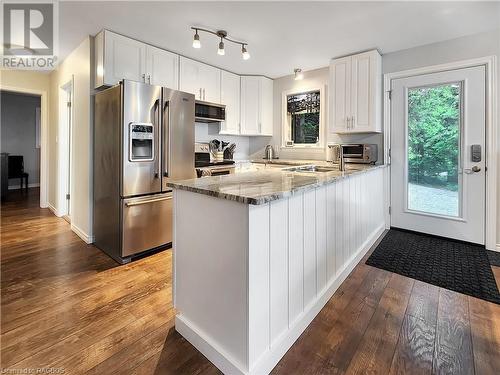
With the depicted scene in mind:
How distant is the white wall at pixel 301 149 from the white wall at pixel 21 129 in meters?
6.07

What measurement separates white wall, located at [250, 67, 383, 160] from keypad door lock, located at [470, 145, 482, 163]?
986mm

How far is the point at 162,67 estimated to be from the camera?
3.35 m

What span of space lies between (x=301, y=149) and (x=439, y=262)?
2570 millimetres

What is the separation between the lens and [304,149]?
4.53 m

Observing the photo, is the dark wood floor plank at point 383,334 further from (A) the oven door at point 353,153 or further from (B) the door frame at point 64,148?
(B) the door frame at point 64,148

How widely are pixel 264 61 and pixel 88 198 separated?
3.00 m

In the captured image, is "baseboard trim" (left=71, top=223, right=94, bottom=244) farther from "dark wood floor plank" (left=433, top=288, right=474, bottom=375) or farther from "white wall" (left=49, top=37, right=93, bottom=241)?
"dark wood floor plank" (left=433, top=288, right=474, bottom=375)

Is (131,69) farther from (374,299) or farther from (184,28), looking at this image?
(374,299)

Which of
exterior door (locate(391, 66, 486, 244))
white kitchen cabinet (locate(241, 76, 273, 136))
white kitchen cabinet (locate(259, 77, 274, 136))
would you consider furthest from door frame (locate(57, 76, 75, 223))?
exterior door (locate(391, 66, 486, 244))

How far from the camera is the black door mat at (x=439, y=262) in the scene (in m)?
2.20

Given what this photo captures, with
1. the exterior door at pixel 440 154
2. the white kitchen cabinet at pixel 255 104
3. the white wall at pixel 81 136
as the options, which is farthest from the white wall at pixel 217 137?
the exterior door at pixel 440 154

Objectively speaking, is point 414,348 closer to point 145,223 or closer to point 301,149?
point 145,223

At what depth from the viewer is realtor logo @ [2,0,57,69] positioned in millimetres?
2529

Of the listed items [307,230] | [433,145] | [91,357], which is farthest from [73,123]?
[433,145]
